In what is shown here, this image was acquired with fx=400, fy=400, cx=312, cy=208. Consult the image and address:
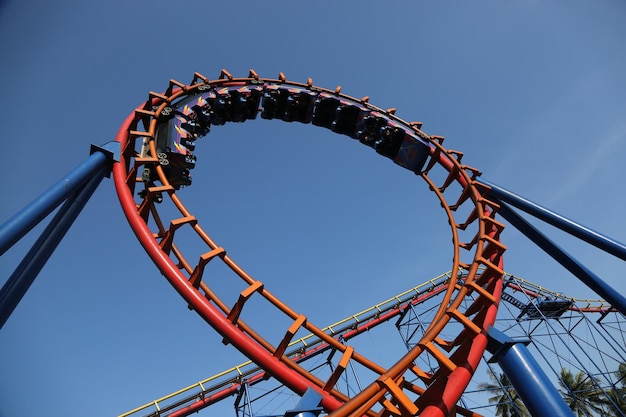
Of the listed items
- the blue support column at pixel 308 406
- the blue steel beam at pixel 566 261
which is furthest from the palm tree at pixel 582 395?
the blue support column at pixel 308 406

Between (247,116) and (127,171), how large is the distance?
314cm

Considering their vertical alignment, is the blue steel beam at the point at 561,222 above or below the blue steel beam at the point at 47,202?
below

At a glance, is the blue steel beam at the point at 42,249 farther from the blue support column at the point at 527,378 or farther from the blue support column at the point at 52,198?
the blue support column at the point at 527,378

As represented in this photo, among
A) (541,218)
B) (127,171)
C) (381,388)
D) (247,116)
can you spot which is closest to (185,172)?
(127,171)

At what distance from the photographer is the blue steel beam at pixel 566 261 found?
5.05 m

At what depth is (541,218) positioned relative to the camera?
19.2 feet

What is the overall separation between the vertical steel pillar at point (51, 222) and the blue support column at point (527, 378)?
4.06 metres

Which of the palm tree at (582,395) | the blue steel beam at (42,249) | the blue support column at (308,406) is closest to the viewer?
the blue support column at (308,406)

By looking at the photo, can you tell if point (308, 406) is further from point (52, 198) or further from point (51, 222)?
point (51, 222)

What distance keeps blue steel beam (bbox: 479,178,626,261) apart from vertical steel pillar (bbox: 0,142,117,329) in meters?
5.28

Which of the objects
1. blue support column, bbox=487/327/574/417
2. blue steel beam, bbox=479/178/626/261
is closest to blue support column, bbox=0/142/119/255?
blue support column, bbox=487/327/574/417

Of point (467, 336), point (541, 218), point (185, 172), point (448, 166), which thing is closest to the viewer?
point (467, 336)

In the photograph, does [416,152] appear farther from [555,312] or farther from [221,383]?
[555,312]

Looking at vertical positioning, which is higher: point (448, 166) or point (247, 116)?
point (247, 116)
